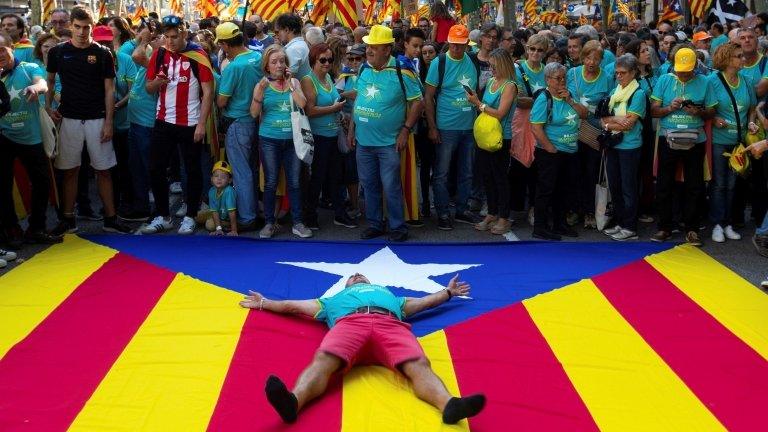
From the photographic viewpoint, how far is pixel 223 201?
8672 mm

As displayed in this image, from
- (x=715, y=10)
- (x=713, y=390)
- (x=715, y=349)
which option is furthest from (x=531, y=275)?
(x=715, y=10)

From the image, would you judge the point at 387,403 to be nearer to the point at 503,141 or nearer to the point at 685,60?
→ the point at 503,141

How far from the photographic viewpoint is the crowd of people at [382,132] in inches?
319

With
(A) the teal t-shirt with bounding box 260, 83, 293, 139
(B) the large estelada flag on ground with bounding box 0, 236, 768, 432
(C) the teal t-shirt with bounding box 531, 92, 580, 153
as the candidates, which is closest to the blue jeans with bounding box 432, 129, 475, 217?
(C) the teal t-shirt with bounding box 531, 92, 580, 153

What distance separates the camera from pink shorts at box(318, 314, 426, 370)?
4973 mm

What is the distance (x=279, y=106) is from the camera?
8.32 meters

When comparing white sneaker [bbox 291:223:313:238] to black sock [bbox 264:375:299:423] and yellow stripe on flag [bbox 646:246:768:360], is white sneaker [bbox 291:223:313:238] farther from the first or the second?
black sock [bbox 264:375:299:423]

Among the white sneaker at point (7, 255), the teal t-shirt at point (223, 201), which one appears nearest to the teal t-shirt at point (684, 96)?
the teal t-shirt at point (223, 201)

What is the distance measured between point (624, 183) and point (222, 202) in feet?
13.4

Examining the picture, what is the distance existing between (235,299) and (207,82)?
9.43 ft

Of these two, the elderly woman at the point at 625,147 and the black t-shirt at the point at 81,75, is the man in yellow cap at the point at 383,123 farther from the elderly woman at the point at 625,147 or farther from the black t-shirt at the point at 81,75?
the black t-shirt at the point at 81,75

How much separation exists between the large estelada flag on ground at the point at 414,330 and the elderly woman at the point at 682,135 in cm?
45

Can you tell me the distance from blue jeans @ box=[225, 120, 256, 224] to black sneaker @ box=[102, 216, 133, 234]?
45.9 inches

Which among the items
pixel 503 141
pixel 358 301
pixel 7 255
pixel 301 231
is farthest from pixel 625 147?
pixel 7 255
